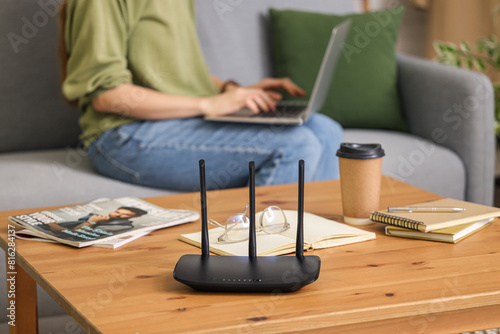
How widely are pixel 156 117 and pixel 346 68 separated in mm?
784

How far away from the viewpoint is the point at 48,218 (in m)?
1.08

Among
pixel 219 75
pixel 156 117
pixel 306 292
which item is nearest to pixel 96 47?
pixel 156 117

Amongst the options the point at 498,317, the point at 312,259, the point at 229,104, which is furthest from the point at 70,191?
the point at 498,317

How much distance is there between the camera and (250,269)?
0.80 meters

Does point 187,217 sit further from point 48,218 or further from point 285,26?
point 285,26

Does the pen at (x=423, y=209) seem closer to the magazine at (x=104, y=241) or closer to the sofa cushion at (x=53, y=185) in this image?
the magazine at (x=104, y=241)

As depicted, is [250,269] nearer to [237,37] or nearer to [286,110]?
[286,110]

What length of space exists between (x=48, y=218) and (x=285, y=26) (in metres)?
1.30

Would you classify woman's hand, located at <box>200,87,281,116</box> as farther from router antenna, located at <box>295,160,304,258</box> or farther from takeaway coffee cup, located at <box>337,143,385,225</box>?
router antenna, located at <box>295,160,304,258</box>

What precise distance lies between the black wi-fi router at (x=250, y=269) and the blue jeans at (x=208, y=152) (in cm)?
75

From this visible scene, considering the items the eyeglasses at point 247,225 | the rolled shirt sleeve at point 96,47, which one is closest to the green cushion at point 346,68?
the rolled shirt sleeve at point 96,47

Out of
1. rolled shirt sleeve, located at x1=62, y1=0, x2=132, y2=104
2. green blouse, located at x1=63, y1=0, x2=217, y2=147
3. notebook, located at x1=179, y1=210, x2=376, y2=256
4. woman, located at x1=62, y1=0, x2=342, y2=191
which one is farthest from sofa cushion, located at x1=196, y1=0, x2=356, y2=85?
notebook, located at x1=179, y1=210, x2=376, y2=256

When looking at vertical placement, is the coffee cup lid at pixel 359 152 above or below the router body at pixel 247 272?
above

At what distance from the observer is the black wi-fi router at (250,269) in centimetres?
76
